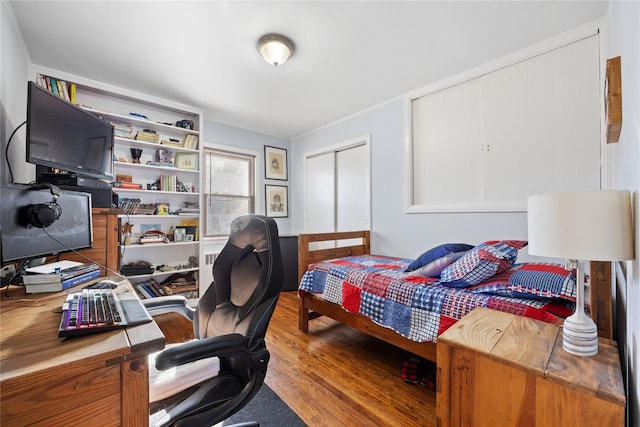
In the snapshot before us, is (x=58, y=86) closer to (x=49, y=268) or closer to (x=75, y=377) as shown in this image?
(x=49, y=268)

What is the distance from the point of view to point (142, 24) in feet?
6.29

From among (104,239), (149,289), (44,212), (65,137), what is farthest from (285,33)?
(149,289)

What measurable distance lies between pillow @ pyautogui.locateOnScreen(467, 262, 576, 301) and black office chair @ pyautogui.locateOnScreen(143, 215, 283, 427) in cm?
122

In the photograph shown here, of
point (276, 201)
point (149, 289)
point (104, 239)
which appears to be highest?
point (276, 201)

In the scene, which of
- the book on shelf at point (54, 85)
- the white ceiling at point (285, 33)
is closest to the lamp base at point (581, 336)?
the white ceiling at point (285, 33)

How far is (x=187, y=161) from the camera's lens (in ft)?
11.0

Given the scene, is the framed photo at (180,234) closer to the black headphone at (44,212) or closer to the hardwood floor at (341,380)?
the hardwood floor at (341,380)

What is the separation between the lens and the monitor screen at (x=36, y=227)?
1.06 meters

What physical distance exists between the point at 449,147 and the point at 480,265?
156cm

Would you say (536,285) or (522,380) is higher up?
(536,285)

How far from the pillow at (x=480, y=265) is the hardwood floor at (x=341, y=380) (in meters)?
0.74

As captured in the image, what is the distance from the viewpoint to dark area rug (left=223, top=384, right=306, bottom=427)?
144cm

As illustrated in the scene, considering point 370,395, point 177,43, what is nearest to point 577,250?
point 370,395

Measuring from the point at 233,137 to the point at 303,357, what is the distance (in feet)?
10.5
